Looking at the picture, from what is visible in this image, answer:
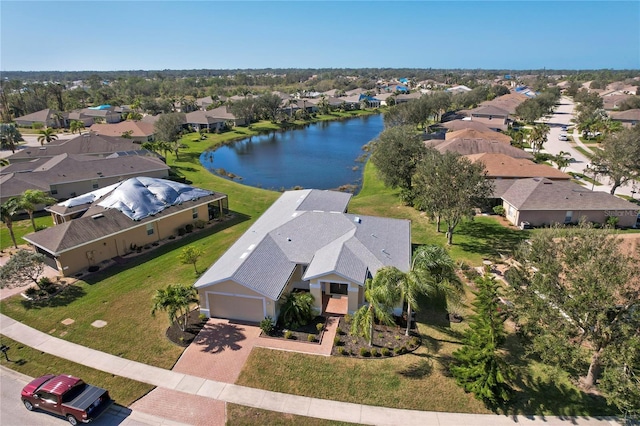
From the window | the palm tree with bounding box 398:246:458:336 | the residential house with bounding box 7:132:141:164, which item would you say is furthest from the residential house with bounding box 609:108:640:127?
the residential house with bounding box 7:132:141:164

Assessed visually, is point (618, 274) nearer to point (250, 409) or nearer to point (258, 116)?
point (250, 409)

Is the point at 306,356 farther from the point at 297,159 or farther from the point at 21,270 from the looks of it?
the point at 297,159

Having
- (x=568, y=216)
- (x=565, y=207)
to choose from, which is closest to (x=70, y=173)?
(x=565, y=207)

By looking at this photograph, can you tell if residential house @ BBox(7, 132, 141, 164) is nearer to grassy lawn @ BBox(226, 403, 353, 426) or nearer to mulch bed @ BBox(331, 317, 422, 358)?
mulch bed @ BBox(331, 317, 422, 358)

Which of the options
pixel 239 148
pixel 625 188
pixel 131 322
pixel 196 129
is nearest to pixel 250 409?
pixel 131 322

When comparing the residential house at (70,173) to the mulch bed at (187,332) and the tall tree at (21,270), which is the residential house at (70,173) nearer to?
the tall tree at (21,270)
